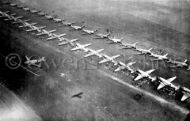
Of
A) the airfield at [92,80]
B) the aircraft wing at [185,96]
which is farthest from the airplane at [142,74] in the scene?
the aircraft wing at [185,96]

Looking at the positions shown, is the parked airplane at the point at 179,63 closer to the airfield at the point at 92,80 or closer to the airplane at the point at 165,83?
the airfield at the point at 92,80

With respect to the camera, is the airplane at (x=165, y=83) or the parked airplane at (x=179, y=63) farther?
the parked airplane at (x=179, y=63)

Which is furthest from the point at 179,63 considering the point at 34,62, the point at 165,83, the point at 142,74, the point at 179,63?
the point at 34,62

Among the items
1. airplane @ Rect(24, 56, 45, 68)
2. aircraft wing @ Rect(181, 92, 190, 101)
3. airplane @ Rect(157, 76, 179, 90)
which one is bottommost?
aircraft wing @ Rect(181, 92, 190, 101)

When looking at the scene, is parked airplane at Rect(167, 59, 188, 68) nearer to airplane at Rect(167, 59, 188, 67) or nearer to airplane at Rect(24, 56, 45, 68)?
airplane at Rect(167, 59, 188, 67)

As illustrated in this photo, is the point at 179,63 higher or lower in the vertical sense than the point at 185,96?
higher

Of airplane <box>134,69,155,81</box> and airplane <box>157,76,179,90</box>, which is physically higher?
airplane <box>134,69,155,81</box>

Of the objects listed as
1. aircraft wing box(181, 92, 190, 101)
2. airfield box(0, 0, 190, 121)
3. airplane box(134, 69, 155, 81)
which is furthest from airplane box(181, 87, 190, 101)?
airplane box(134, 69, 155, 81)

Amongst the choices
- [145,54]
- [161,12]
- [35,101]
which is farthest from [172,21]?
[35,101]

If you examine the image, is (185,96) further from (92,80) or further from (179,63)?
(92,80)
